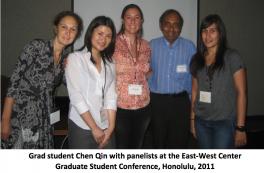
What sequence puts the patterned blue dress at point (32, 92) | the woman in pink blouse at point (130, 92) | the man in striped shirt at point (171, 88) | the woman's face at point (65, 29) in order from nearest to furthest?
the patterned blue dress at point (32, 92)
the woman's face at point (65, 29)
the woman in pink blouse at point (130, 92)
the man in striped shirt at point (171, 88)

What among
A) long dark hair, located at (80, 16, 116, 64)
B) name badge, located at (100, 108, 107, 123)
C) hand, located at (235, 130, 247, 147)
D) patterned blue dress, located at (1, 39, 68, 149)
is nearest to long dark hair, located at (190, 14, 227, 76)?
hand, located at (235, 130, 247, 147)

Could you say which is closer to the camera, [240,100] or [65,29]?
[65,29]

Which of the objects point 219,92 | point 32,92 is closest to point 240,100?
point 219,92

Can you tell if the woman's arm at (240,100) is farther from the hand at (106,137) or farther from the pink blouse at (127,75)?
the hand at (106,137)

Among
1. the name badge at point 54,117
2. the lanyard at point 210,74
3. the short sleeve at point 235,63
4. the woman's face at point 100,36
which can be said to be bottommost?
the name badge at point 54,117

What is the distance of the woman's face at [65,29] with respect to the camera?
1868mm

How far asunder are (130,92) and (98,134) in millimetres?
559

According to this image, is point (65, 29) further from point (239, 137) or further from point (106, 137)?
point (239, 137)

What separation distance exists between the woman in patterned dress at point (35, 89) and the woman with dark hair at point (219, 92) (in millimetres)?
1062

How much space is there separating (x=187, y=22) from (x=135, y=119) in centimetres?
277

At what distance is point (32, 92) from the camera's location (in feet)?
5.84

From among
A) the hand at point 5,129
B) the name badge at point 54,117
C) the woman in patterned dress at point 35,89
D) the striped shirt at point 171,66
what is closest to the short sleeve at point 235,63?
the striped shirt at point 171,66

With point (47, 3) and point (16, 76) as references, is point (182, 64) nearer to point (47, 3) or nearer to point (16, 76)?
point (16, 76)

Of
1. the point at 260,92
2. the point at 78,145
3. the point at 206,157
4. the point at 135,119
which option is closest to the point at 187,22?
the point at 260,92
